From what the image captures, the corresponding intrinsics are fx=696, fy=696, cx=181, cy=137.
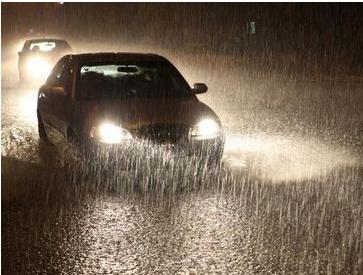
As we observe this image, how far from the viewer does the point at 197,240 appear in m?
5.82

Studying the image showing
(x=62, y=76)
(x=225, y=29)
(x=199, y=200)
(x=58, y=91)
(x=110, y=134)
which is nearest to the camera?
(x=199, y=200)

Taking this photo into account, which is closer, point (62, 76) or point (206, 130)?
point (206, 130)

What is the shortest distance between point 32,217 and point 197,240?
173 centimetres

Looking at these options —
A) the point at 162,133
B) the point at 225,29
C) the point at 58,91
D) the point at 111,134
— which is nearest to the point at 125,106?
the point at 111,134

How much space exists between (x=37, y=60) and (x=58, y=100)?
12.6 m

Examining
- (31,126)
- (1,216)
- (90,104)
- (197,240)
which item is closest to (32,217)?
(1,216)

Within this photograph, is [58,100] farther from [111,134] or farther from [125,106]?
[111,134]

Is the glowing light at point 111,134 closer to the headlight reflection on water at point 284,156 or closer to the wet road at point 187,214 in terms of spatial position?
the wet road at point 187,214

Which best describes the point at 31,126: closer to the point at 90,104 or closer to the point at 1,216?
the point at 90,104

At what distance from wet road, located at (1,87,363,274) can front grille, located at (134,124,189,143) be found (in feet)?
0.90

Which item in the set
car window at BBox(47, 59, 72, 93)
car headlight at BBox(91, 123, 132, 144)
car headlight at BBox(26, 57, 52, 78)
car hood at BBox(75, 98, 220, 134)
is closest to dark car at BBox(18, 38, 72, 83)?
car headlight at BBox(26, 57, 52, 78)

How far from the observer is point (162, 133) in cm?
820

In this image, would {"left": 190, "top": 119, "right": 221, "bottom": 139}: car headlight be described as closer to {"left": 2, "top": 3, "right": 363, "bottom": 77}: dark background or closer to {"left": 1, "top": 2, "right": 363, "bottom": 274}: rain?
{"left": 1, "top": 2, "right": 363, "bottom": 274}: rain

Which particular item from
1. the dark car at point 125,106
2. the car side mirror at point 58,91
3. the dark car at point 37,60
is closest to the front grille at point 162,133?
the dark car at point 125,106
